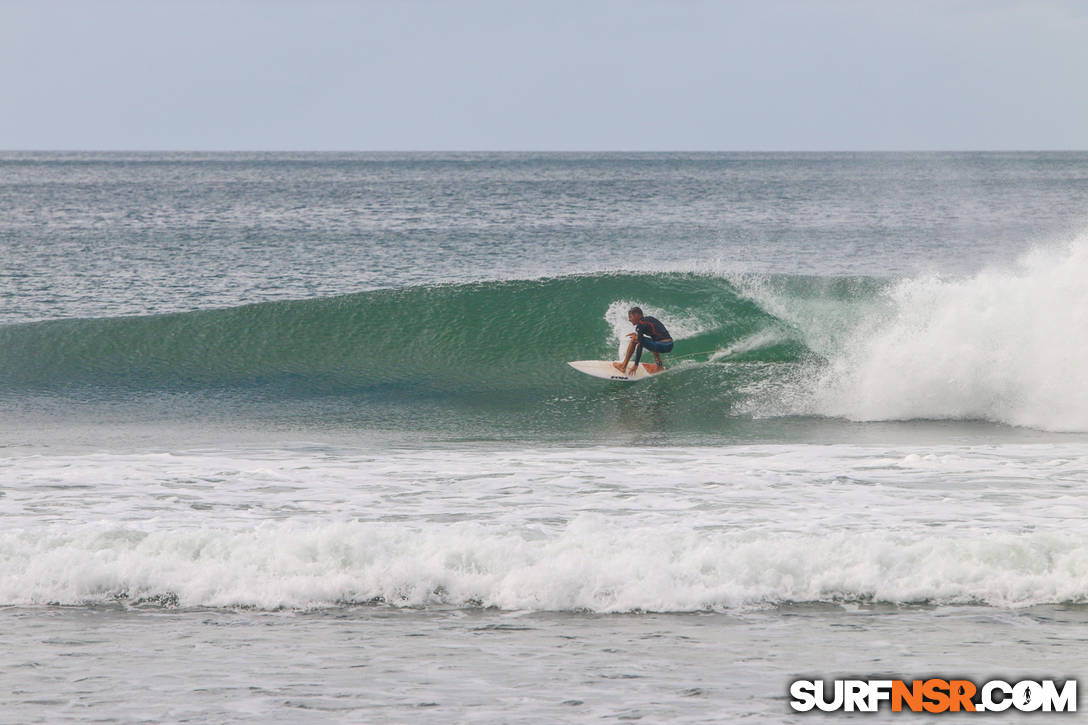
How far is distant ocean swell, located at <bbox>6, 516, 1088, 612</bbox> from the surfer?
684 cm

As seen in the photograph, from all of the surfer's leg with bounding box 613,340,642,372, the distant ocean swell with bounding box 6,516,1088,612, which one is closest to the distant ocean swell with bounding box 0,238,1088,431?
the surfer's leg with bounding box 613,340,642,372

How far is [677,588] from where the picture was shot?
5785 mm

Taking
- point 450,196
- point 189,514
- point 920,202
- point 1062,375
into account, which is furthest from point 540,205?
point 189,514

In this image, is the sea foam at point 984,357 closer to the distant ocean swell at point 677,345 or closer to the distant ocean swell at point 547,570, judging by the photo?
the distant ocean swell at point 677,345

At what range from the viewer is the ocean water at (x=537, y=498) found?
190 inches

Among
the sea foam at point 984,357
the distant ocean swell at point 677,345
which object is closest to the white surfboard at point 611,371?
the distant ocean swell at point 677,345

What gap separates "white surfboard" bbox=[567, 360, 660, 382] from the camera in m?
13.4

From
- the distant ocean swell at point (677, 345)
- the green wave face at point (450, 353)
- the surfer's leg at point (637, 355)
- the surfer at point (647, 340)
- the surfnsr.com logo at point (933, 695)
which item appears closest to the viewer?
the surfnsr.com logo at point (933, 695)

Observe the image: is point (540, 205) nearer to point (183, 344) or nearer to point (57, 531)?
point (183, 344)

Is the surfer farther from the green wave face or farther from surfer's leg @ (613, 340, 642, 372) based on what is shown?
the green wave face

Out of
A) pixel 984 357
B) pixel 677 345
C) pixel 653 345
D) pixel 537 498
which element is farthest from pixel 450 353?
pixel 537 498

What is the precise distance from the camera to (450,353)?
15.2 meters

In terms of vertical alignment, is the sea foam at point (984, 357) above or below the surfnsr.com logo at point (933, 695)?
above

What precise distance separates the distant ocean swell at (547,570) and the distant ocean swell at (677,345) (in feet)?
17.7
